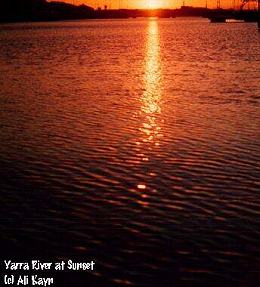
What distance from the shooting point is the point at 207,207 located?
21516 mm

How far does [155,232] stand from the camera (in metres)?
19.4

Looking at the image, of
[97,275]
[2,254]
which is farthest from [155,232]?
[2,254]

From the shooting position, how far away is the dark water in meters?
17.6

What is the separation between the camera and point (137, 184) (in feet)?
80.9

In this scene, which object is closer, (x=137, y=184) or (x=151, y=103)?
(x=137, y=184)

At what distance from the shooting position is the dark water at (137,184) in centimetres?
1758

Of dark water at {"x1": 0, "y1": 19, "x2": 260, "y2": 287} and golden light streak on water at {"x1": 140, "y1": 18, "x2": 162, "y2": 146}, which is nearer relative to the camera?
dark water at {"x1": 0, "y1": 19, "x2": 260, "y2": 287}

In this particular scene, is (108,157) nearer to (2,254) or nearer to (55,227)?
(55,227)

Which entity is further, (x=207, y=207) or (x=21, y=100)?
(x=21, y=100)

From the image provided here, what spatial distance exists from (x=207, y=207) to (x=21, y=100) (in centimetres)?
3191

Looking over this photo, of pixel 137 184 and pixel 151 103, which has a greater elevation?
pixel 151 103

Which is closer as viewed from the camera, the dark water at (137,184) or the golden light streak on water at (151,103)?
the dark water at (137,184)

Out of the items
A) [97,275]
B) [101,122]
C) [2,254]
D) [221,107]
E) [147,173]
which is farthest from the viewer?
[221,107]

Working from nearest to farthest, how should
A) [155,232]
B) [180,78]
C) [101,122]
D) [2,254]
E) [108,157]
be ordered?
1. [2,254]
2. [155,232]
3. [108,157]
4. [101,122]
5. [180,78]
